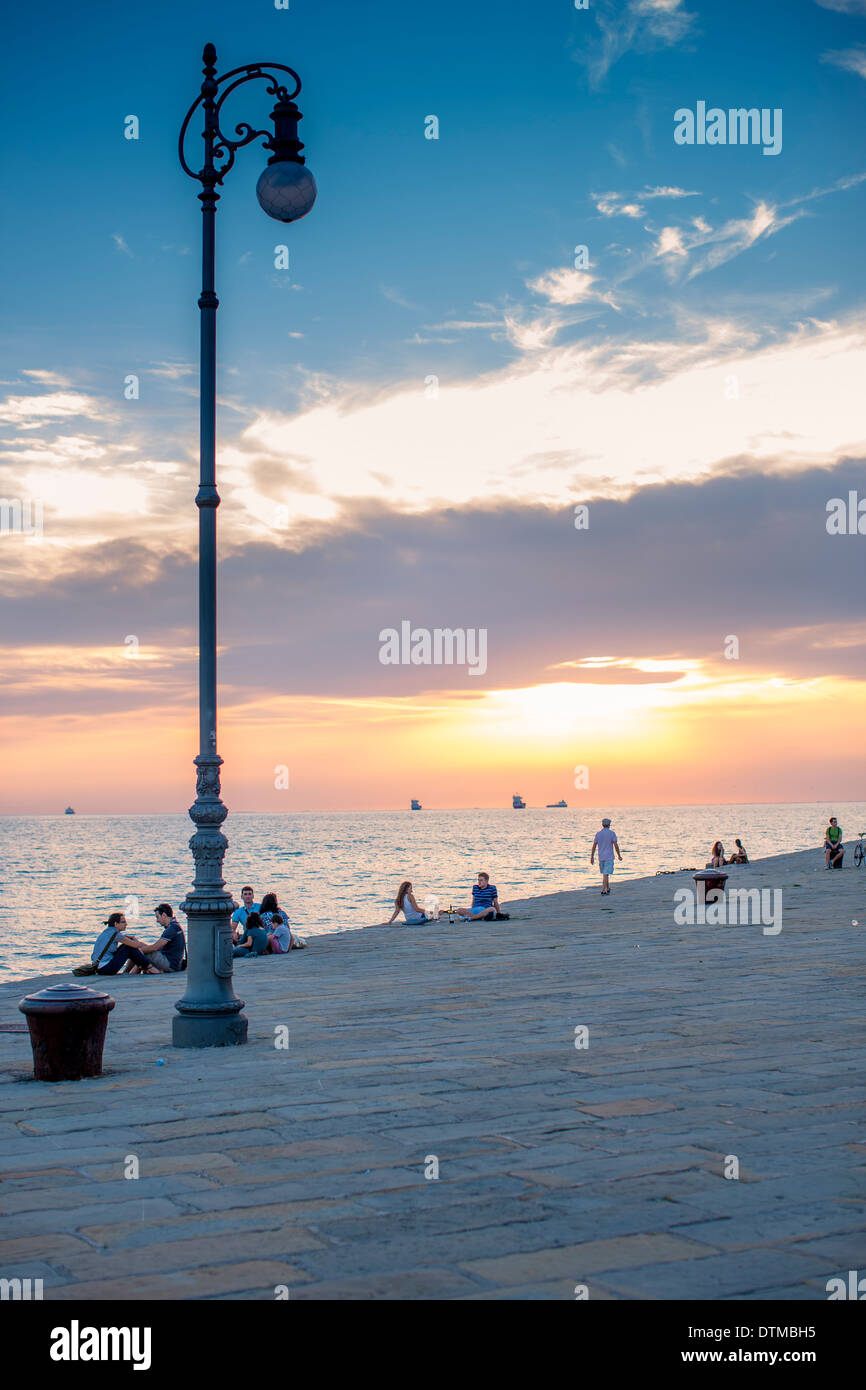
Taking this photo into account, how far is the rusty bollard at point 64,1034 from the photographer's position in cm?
867

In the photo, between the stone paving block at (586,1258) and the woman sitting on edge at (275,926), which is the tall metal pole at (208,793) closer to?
the stone paving block at (586,1258)

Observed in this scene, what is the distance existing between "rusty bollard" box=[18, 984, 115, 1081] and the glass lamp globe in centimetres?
706

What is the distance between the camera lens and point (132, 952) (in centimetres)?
1673

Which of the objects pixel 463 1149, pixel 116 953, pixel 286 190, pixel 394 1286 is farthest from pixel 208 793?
pixel 116 953

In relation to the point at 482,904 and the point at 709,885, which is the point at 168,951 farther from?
the point at 709,885

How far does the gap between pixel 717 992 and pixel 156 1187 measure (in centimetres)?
780

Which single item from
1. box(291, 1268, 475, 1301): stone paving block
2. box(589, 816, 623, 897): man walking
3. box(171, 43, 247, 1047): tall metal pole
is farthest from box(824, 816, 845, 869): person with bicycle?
box(291, 1268, 475, 1301): stone paving block

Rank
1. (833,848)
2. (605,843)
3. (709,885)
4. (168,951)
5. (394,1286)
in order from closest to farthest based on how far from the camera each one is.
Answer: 1. (394,1286)
2. (168,951)
3. (709,885)
4. (605,843)
5. (833,848)

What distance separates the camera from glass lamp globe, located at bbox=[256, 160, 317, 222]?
11.0 metres

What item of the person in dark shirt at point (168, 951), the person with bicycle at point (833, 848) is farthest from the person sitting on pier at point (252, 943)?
the person with bicycle at point (833, 848)

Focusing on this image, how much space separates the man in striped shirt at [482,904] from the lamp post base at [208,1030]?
13.5 metres

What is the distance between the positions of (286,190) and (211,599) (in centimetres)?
376
